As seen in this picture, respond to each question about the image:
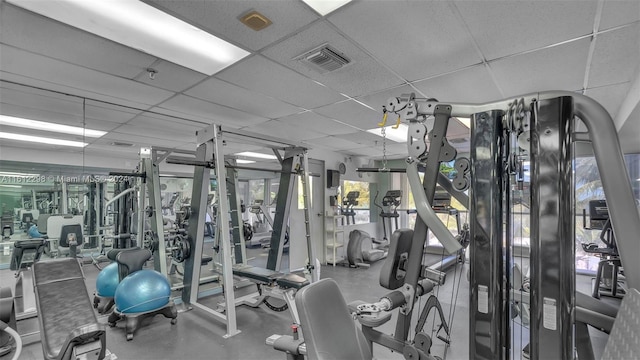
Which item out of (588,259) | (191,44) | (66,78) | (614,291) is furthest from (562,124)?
(588,259)

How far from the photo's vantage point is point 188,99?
330 cm

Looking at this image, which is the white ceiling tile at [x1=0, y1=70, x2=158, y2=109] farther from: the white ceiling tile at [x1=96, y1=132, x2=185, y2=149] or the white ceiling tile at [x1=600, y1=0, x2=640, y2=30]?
the white ceiling tile at [x1=600, y1=0, x2=640, y2=30]

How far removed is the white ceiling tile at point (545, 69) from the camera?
2205 mm

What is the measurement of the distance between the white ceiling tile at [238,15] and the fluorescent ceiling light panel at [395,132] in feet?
9.13

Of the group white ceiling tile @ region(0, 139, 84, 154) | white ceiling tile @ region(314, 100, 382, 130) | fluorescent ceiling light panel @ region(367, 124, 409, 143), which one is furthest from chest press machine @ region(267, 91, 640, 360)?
white ceiling tile @ region(0, 139, 84, 154)

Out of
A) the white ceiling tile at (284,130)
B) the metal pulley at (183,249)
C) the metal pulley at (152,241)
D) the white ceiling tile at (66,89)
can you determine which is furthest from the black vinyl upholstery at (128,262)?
the white ceiling tile at (284,130)

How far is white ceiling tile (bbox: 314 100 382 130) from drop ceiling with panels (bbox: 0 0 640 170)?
0.03 m

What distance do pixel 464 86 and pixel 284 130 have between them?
2.70 m

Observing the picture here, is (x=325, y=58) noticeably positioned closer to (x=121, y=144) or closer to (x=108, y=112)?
(x=108, y=112)

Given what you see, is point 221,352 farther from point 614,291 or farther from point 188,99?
point 614,291

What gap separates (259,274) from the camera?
352 cm

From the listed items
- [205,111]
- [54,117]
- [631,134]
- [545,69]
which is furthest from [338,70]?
[631,134]

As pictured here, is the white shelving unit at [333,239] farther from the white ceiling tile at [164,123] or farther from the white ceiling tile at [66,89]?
the white ceiling tile at [66,89]

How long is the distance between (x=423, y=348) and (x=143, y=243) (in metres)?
3.94
